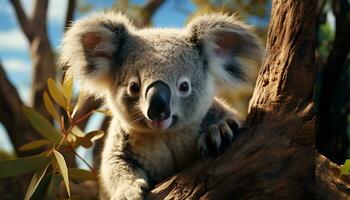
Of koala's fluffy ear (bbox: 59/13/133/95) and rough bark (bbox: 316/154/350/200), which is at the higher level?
koala's fluffy ear (bbox: 59/13/133/95)

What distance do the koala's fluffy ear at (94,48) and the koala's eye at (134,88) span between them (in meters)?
0.26

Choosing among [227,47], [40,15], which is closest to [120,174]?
[227,47]

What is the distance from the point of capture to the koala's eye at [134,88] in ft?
5.98

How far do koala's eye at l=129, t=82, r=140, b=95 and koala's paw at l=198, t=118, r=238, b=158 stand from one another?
12.9 inches

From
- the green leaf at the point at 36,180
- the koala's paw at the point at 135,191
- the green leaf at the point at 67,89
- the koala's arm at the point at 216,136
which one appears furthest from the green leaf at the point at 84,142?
the koala's arm at the point at 216,136

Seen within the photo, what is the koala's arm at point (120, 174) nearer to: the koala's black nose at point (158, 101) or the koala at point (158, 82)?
the koala at point (158, 82)

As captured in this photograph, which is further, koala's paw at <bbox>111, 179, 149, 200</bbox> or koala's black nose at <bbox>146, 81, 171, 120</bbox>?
koala's paw at <bbox>111, 179, 149, 200</bbox>

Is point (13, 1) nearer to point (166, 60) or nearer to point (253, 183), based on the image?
point (166, 60)

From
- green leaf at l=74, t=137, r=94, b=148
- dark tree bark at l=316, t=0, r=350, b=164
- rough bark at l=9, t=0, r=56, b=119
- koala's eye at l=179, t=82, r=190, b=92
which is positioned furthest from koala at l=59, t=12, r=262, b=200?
rough bark at l=9, t=0, r=56, b=119

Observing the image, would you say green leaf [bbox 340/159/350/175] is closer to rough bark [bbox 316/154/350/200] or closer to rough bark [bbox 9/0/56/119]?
rough bark [bbox 316/154/350/200]

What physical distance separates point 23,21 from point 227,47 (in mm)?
3526

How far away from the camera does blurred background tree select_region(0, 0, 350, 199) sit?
3080 mm

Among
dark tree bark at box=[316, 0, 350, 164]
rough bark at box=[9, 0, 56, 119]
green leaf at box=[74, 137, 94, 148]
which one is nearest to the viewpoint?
green leaf at box=[74, 137, 94, 148]

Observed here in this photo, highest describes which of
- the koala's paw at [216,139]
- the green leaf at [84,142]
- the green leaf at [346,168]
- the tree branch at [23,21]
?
the tree branch at [23,21]
